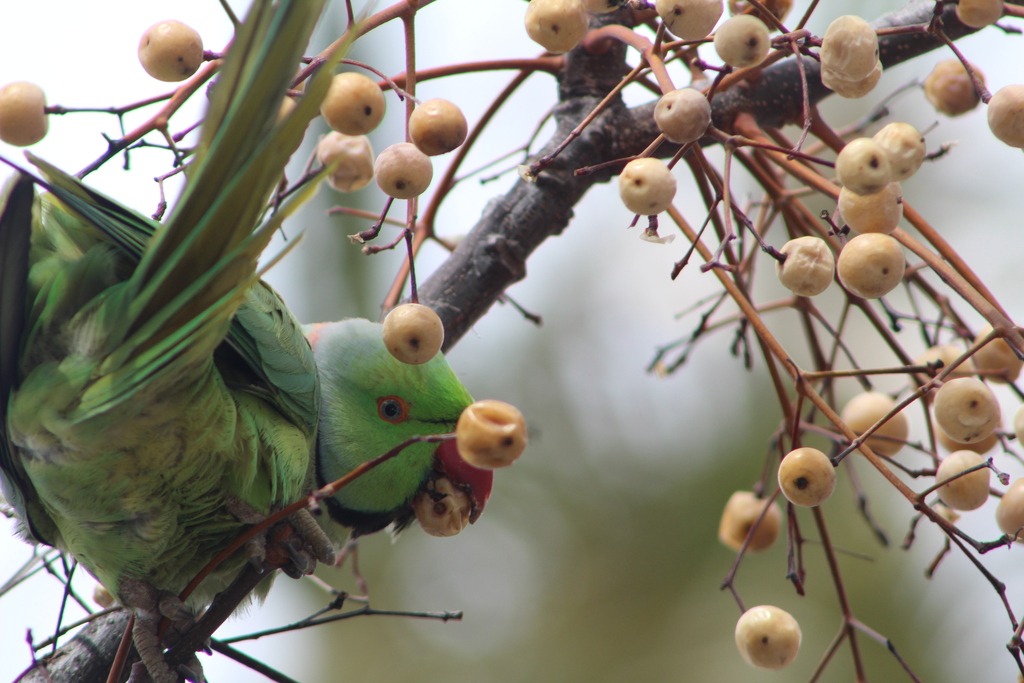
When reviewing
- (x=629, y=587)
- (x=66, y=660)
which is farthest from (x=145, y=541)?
(x=629, y=587)

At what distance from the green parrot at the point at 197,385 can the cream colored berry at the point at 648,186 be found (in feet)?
1.37

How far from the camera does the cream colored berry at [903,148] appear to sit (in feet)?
3.46

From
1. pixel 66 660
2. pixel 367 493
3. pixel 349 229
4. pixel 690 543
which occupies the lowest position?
pixel 66 660

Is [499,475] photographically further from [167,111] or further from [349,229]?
[167,111]

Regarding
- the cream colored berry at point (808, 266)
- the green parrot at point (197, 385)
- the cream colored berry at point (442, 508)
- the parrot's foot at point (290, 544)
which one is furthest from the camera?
the cream colored berry at point (442, 508)

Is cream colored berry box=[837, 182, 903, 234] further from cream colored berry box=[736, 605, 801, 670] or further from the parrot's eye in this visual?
the parrot's eye

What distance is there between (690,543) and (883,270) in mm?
2671


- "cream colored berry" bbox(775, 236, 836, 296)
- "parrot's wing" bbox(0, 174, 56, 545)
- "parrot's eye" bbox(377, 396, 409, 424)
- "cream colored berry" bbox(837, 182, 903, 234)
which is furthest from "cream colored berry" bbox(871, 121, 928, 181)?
"parrot's wing" bbox(0, 174, 56, 545)

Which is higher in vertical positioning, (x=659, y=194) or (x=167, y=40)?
(x=167, y=40)

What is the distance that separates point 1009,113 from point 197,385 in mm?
1283

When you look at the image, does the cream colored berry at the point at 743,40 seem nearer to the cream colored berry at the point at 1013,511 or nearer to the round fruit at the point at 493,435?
the round fruit at the point at 493,435

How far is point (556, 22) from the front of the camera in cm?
115

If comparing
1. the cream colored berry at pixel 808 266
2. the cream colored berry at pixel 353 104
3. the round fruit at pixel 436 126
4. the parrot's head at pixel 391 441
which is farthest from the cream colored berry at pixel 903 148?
the parrot's head at pixel 391 441

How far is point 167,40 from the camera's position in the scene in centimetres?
119
